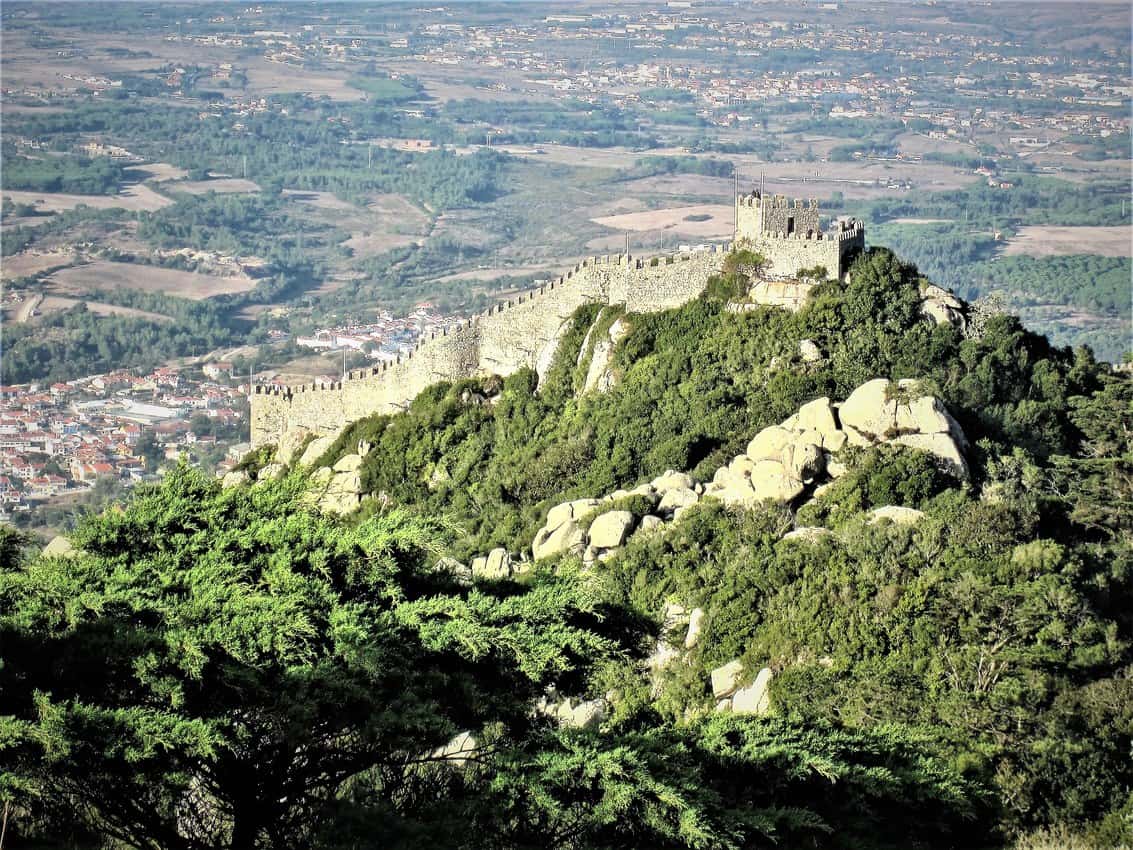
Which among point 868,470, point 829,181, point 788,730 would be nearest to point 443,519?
point 788,730

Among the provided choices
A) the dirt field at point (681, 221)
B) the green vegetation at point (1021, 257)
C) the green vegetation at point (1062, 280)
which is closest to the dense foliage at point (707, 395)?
the green vegetation at point (1021, 257)

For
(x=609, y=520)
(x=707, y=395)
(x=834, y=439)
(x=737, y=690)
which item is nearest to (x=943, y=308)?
(x=707, y=395)

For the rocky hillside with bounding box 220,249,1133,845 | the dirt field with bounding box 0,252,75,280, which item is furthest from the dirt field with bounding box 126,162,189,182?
the rocky hillside with bounding box 220,249,1133,845

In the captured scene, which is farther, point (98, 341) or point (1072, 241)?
point (1072, 241)

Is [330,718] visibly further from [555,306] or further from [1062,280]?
[1062,280]

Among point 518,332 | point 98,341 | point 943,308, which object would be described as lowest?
point 98,341

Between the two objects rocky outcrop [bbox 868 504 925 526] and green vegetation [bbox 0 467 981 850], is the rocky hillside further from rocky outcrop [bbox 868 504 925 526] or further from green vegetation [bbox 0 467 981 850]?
green vegetation [bbox 0 467 981 850]

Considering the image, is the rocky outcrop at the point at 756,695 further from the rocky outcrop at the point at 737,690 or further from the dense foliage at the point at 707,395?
the dense foliage at the point at 707,395
